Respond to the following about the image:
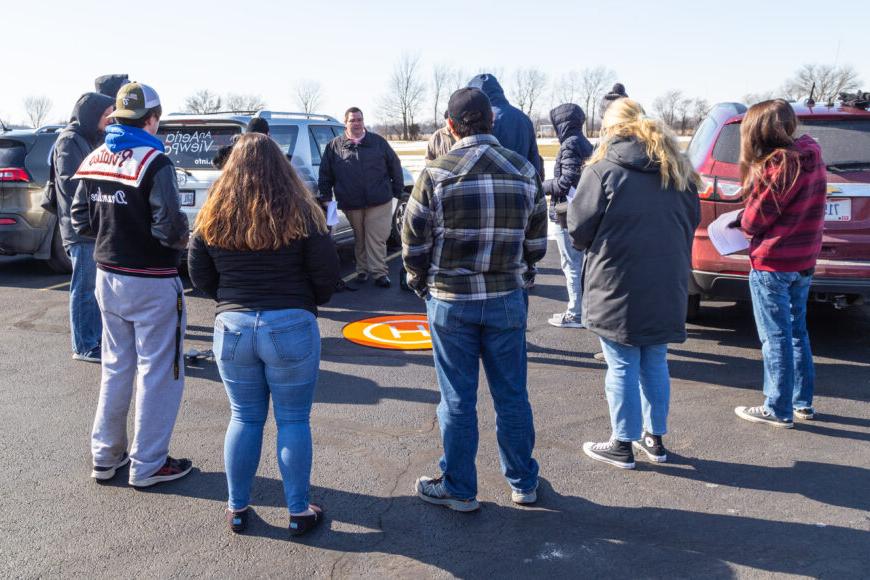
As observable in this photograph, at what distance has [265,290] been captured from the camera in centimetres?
311

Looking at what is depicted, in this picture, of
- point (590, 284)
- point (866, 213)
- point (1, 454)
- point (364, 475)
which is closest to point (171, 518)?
point (364, 475)

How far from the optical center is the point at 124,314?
372 cm

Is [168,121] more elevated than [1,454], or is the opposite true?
[168,121]

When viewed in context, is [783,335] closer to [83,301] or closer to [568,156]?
[568,156]

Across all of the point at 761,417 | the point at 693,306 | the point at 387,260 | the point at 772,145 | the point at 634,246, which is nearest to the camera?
the point at 634,246

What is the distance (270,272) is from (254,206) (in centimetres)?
29

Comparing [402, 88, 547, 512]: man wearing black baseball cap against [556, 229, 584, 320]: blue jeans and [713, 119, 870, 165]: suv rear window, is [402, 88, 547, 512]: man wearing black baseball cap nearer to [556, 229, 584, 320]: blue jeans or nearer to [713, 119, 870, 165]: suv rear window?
[713, 119, 870, 165]: suv rear window

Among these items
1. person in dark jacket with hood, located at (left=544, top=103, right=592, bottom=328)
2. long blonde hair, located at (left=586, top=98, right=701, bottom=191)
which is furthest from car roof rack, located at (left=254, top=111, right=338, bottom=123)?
long blonde hair, located at (left=586, top=98, right=701, bottom=191)

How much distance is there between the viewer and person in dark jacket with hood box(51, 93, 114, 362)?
18.0 feet

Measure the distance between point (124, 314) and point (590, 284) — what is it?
237 centimetres

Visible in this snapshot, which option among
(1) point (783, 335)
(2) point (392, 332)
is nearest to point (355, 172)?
(2) point (392, 332)

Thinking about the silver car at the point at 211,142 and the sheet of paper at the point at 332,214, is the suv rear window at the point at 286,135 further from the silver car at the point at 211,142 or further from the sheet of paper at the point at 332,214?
the sheet of paper at the point at 332,214

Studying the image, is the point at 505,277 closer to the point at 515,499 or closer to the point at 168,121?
the point at 515,499

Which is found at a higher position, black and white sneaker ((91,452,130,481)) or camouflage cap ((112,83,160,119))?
camouflage cap ((112,83,160,119))
